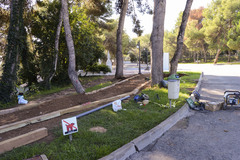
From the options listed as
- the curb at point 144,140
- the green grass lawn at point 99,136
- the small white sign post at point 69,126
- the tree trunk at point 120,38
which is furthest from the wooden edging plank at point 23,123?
the tree trunk at point 120,38

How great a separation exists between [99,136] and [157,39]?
6609 millimetres

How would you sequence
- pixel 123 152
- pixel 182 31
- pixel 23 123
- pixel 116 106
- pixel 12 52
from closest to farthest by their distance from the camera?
pixel 123 152, pixel 23 123, pixel 116 106, pixel 12 52, pixel 182 31

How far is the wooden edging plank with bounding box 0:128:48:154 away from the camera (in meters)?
3.20

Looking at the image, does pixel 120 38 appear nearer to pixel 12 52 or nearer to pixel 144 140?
pixel 12 52

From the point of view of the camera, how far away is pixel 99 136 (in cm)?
361

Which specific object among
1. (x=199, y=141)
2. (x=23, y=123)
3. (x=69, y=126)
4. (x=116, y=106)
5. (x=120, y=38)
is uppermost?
(x=120, y=38)

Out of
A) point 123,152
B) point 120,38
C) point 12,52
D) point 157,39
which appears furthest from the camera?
point 120,38

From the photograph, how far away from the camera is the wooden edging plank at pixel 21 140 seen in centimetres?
320

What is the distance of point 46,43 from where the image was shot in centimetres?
1198

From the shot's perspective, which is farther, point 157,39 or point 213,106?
point 157,39

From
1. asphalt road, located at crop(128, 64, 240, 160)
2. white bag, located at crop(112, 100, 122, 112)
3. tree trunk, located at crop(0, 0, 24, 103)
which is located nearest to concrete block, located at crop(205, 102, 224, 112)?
asphalt road, located at crop(128, 64, 240, 160)

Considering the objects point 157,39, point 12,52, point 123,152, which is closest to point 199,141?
point 123,152

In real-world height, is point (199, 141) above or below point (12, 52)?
below

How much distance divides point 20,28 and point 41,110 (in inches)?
191
